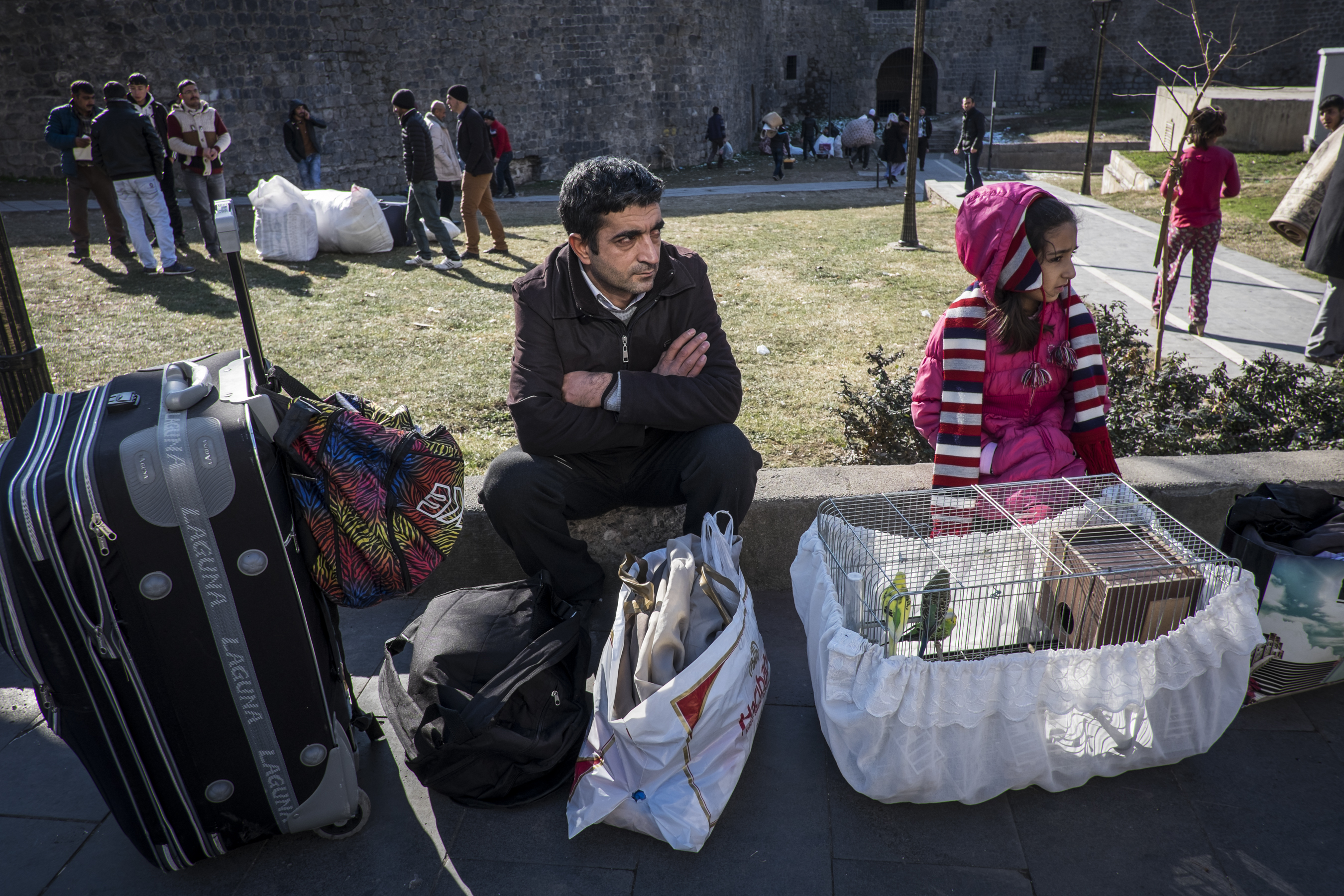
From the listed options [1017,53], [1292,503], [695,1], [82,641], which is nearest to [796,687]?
[1292,503]

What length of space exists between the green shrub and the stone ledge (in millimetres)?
374

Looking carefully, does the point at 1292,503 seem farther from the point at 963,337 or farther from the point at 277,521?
the point at 277,521

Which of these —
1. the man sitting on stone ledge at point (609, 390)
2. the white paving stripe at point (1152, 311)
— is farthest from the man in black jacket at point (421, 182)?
the man sitting on stone ledge at point (609, 390)

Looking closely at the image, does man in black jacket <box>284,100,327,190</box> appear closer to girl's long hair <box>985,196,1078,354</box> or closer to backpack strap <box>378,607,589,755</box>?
backpack strap <box>378,607,589,755</box>

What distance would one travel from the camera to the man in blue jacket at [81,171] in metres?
7.82

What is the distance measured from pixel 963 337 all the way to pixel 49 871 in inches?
99.3

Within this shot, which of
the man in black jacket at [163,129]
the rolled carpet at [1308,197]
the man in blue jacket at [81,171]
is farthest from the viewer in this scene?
the man in black jacket at [163,129]

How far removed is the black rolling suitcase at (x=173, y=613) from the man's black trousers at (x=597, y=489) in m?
Answer: 0.73

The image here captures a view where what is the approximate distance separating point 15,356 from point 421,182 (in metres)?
6.41

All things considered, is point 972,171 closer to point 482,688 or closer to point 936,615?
point 936,615

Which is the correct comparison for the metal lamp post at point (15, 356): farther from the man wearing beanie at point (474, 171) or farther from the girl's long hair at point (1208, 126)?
the man wearing beanie at point (474, 171)

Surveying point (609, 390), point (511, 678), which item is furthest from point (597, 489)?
point (511, 678)

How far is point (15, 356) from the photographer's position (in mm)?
2518

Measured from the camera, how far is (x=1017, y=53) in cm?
2970
